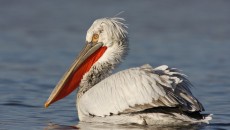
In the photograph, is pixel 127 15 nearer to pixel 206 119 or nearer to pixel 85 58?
pixel 85 58

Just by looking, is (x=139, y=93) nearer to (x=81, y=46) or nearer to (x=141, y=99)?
(x=141, y=99)

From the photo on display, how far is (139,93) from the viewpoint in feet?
25.9

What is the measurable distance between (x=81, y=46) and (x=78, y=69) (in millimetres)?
5522

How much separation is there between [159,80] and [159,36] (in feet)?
25.0

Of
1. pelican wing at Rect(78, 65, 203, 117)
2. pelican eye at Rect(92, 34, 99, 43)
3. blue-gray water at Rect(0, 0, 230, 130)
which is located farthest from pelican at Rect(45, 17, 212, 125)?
pelican eye at Rect(92, 34, 99, 43)

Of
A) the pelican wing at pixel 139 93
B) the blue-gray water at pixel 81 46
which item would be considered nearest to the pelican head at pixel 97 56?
the blue-gray water at pixel 81 46

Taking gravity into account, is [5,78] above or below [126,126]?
above

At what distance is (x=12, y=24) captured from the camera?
16.4 meters

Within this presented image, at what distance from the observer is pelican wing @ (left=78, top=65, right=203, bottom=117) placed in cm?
781

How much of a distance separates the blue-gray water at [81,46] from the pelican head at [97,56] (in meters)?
0.42

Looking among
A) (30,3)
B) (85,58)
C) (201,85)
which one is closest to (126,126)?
(85,58)

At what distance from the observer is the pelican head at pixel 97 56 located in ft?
29.3

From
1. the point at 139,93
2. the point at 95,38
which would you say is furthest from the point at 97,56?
the point at 139,93

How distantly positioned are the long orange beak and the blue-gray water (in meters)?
0.33
